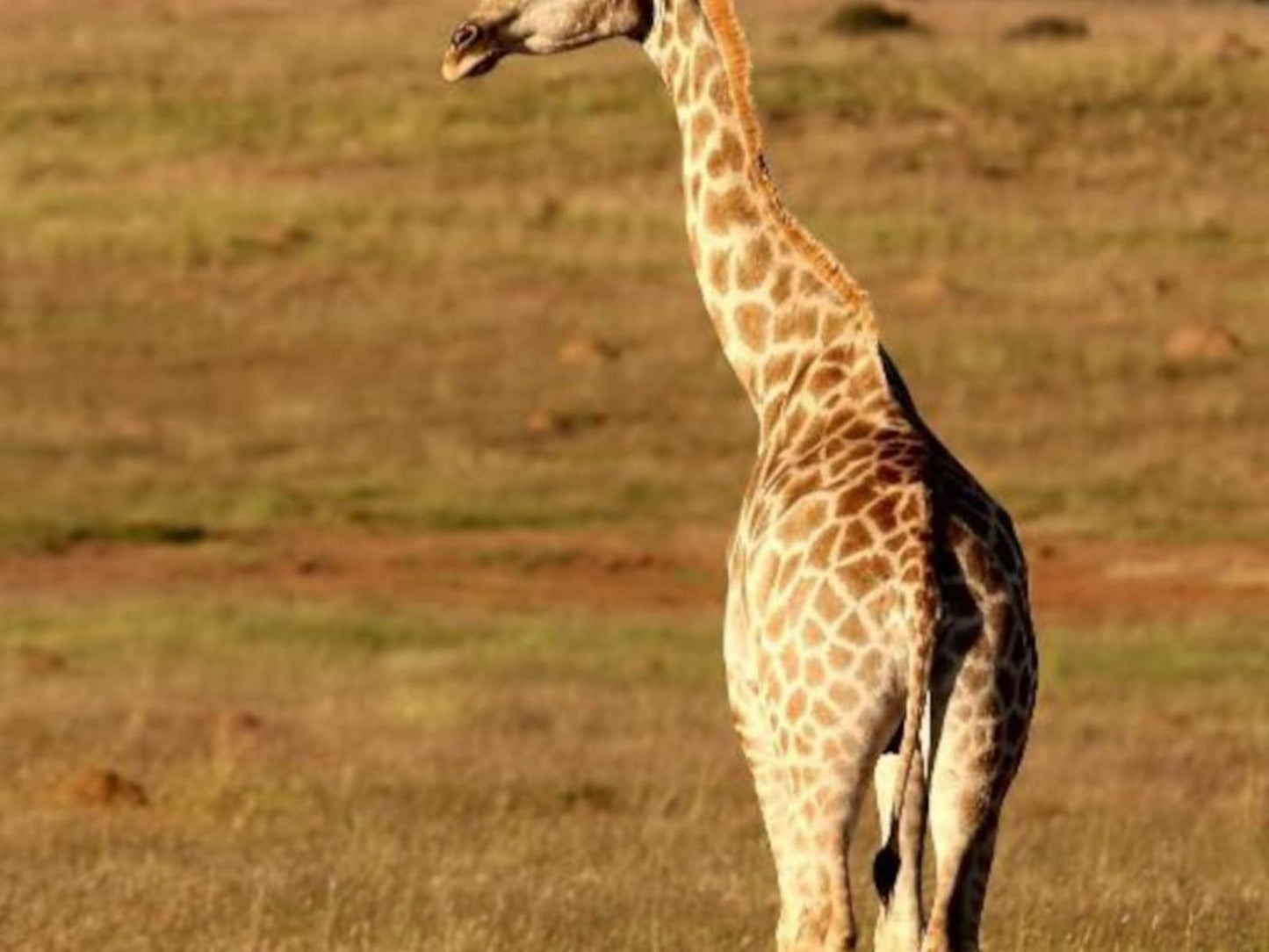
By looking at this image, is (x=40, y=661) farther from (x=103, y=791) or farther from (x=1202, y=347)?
(x=1202, y=347)

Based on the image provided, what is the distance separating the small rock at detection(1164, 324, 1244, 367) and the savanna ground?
0.10 metres

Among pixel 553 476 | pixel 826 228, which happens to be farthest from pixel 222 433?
pixel 826 228

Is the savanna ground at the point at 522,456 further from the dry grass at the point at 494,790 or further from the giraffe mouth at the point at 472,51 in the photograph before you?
the giraffe mouth at the point at 472,51

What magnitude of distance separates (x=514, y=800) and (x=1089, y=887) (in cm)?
421

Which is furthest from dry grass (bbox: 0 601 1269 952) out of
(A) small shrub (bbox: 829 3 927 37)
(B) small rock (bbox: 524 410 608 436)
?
(A) small shrub (bbox: 829 3 927 37)

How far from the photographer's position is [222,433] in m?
35.3

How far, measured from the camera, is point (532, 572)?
2923 cm

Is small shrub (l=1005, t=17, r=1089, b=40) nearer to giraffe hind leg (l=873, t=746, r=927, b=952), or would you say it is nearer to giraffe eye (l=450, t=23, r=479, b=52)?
giraffe eye (l=450, t=23, r=479, b=52)

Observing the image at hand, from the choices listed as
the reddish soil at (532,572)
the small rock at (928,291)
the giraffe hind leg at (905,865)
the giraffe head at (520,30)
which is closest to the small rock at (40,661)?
the reddish soil at (532,572)

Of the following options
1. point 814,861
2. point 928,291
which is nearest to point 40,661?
point 814,861

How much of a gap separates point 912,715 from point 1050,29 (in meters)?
57.6

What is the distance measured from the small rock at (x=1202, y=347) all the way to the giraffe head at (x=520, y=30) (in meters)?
27.4

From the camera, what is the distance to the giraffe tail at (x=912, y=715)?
934cm

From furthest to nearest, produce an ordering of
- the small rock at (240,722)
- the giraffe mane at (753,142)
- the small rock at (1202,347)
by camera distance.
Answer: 1. the small rock at (1202,347)
2. the small rock at (240,722)
3. the giraffe mane at (753,142)
